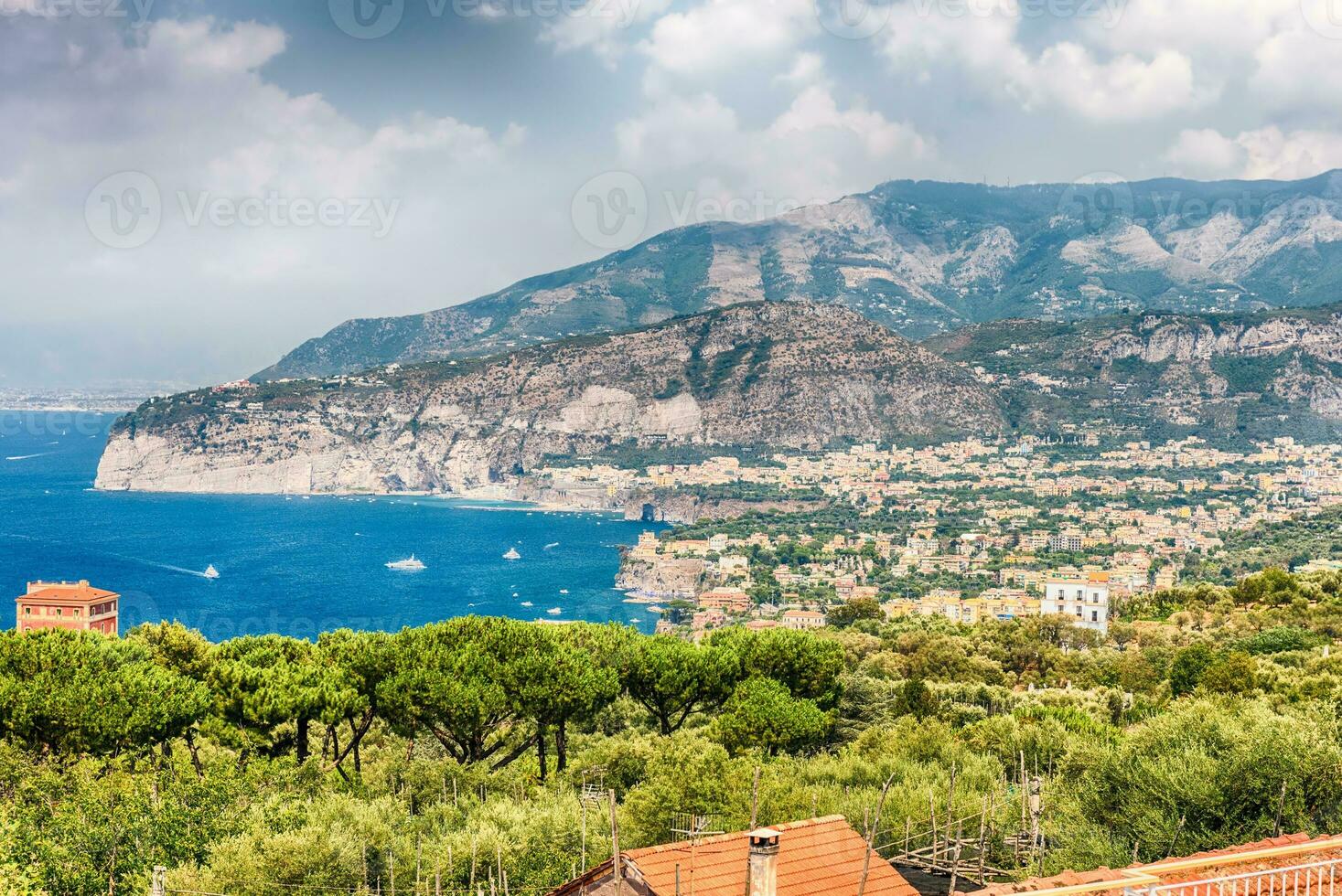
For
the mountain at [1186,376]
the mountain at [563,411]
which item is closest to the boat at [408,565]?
the mountain at [563,411]

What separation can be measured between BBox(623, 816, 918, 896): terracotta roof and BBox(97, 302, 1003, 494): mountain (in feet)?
364

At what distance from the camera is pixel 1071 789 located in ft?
34.0

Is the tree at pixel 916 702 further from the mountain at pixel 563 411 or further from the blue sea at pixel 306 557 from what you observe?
the mountain at pixel 563 411

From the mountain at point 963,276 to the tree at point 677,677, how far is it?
14588 centimetres

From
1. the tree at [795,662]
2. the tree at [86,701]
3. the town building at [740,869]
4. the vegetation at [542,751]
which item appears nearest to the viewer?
the town building at [740,869]

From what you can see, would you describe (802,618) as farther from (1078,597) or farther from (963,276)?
(963,276)

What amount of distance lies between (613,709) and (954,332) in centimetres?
13042

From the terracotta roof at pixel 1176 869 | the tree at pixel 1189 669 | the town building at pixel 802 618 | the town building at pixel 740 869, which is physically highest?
the terracotta roof at pixel 1176 869

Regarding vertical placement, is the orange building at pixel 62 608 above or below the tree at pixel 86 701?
below

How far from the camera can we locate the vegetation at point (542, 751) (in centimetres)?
859

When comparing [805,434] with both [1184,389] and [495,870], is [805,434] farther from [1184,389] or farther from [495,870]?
[495,870]

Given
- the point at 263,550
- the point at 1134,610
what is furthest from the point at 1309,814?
the point at 263,550

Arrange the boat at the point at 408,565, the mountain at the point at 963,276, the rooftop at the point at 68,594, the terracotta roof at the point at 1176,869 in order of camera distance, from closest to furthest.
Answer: the terracotta roof at the point at 1176,869 → the rooftop at the point at 68,594 → the boat at the point at 408,565 → the mountain at the point at 963,276

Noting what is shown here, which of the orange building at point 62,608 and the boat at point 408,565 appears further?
the boat at point 408,565
